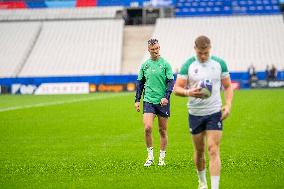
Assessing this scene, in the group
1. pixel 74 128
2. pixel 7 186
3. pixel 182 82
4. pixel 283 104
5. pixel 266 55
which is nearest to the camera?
pixel 182 82

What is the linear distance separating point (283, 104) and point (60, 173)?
62.0 ft

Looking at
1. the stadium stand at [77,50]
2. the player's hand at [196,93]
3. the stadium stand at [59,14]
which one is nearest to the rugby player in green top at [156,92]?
the player's hand at [196,93]

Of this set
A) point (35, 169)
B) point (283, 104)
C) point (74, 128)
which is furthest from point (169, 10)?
point (35, 169)

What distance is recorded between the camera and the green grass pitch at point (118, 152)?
33.6 ft

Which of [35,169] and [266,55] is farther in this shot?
[266,55]

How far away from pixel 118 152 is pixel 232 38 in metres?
46.3

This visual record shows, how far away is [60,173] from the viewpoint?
11.1 m

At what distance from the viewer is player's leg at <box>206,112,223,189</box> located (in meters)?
8.40

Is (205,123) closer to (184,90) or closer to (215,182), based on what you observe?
(184,90)

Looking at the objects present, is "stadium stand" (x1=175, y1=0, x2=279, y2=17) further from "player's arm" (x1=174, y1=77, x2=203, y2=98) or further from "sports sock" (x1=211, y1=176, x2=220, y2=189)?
"sports sock" (x1=211, y1=176, x2=220, y2=189)

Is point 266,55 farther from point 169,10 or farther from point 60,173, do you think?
point 60,173

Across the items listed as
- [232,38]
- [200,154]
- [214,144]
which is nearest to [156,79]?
[200,154]

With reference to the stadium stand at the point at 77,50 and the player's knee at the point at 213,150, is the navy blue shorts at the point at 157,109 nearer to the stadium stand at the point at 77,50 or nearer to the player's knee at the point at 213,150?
the player's knee at the point at 213,150

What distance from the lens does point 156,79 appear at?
12156 mm
